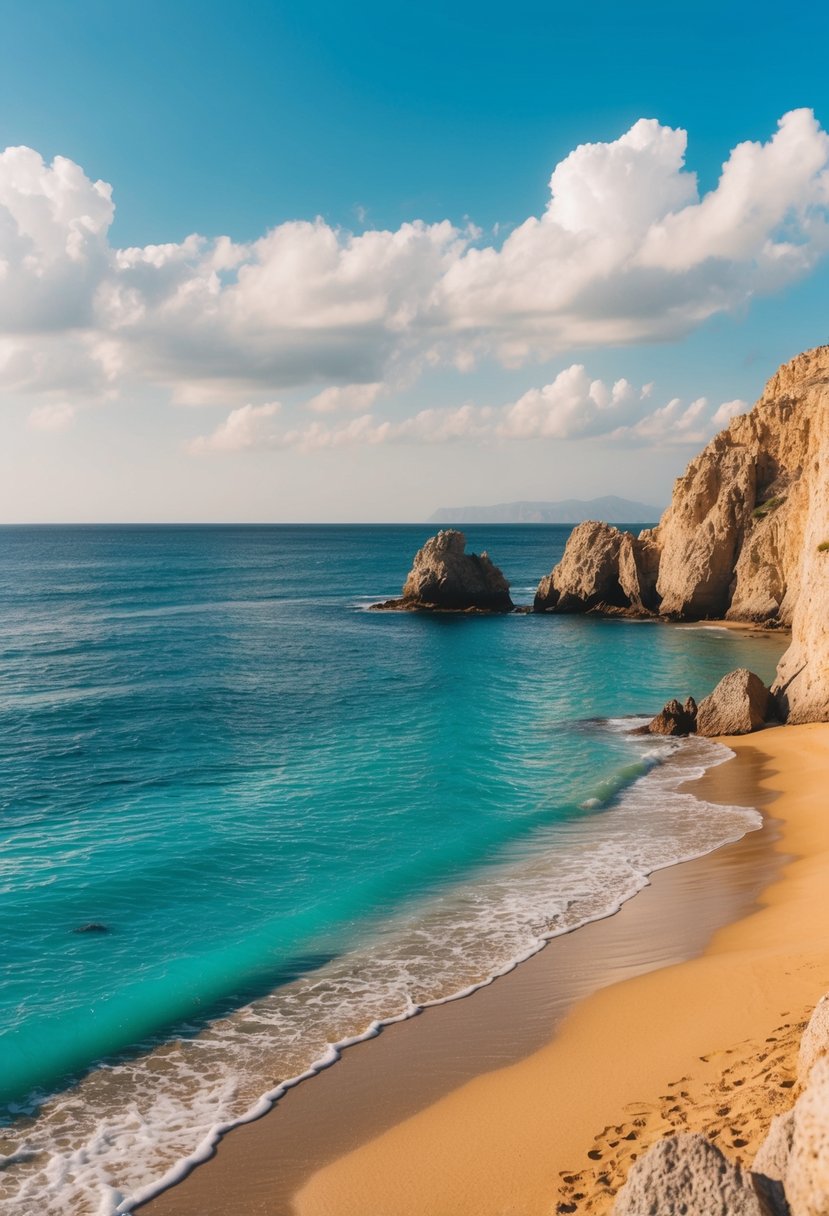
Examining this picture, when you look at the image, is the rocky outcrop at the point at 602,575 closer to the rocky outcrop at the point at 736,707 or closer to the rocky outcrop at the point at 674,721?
the rocky outcrop at the point at 736,707

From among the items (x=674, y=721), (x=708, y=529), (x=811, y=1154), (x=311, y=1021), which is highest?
(x=708, y=529)

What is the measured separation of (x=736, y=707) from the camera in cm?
3244

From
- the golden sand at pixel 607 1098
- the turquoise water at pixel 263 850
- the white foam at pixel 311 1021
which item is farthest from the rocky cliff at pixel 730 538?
the golden sand at pixel 607 1098

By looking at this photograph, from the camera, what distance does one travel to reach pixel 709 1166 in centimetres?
641

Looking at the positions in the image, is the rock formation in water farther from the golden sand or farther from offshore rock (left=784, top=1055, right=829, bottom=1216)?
offshore rock (left=784, top=1055, right=829, bottom=1216)

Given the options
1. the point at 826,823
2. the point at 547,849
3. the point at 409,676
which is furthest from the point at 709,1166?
the point at 409,676

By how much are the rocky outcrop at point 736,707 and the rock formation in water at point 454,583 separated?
40876 millimetres

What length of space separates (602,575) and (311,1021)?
61527mm

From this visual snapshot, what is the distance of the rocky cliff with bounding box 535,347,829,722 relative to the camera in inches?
2309

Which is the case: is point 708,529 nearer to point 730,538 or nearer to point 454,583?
point 730,538

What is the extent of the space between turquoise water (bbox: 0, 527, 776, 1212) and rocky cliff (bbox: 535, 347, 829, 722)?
411 inches

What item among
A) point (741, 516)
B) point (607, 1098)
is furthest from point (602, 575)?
point (607, 1098)

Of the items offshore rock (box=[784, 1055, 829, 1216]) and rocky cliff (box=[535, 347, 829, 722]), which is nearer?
offshore rock (box=[784, 1055, 829, 1216])

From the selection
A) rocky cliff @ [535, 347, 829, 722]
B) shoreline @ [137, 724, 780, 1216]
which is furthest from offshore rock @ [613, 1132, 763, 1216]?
rocky cliff @ [535, 347, 829, 722]
